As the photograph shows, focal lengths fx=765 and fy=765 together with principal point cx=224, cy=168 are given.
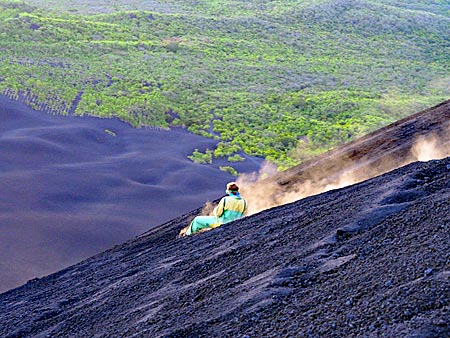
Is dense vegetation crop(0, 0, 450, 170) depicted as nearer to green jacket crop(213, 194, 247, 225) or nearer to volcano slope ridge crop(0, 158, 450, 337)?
green jacket crop(213, 194, 247, 225)

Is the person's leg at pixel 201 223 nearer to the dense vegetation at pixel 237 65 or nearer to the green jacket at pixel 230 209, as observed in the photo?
the green jacket at pixel 230 209

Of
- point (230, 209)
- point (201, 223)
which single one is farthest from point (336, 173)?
point (201, 223)

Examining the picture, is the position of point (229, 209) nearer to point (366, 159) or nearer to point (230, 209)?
point (230, 209)

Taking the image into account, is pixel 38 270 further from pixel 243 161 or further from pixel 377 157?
pixel 243 161

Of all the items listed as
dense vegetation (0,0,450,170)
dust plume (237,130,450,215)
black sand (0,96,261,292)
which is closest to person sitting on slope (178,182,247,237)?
dust plume (237,130,450,215)

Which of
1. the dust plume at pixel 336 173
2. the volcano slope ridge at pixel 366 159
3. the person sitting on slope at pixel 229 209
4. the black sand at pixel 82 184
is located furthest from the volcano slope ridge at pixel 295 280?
the black sand at pixel 82 184
